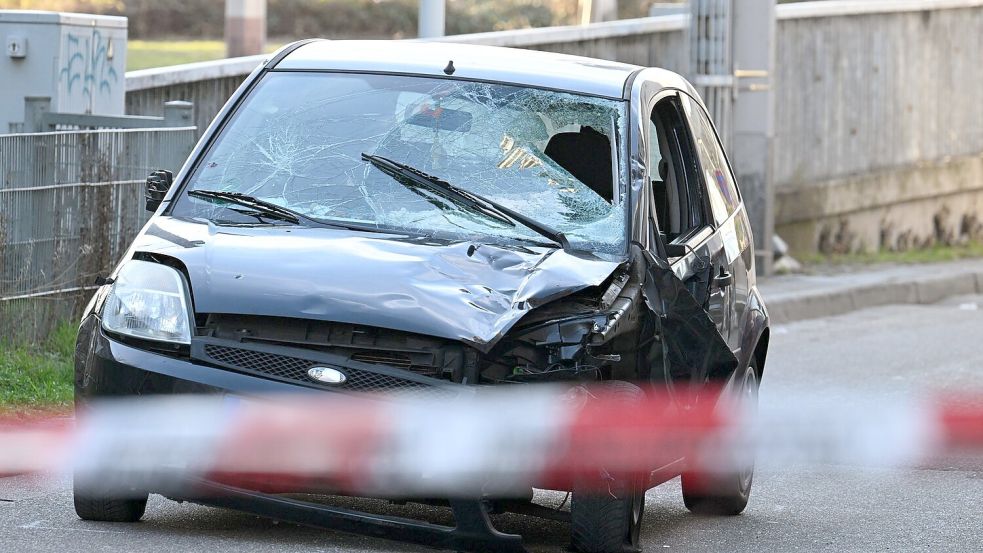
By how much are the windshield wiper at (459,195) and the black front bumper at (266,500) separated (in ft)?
3.33

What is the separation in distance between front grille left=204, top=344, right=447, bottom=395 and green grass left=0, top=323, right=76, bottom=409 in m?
3.04

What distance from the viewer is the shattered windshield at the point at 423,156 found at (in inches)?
220

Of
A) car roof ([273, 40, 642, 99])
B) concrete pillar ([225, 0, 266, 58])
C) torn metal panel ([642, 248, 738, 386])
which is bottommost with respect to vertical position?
torn metal panel ([642, 248, 738, 386])

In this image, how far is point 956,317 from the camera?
568 inches

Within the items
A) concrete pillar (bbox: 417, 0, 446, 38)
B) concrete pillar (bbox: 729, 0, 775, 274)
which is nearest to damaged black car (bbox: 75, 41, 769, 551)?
concrete pillar (bbox: 417, 0, 446, 38)

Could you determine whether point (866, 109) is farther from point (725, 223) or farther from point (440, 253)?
point (440, 253)

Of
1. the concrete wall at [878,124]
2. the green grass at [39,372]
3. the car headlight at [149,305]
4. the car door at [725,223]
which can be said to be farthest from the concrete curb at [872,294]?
the car headlight at [149,305]

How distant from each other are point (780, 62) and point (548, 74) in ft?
35.8

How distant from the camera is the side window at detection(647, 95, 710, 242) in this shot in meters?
6.32

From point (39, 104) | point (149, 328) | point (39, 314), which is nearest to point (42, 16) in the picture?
point (39, 104)

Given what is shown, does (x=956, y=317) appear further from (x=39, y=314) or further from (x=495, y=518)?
(x=495, y=518)

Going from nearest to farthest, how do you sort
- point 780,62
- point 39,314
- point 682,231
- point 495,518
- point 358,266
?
point 358,266, point 495,518, point 682,231, point 39,314, point 780,62

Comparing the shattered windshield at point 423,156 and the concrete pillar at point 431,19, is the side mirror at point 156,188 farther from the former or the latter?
the concrete pillar at point 431,19

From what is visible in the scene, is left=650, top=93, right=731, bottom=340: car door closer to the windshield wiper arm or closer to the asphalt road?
the asphalt road
